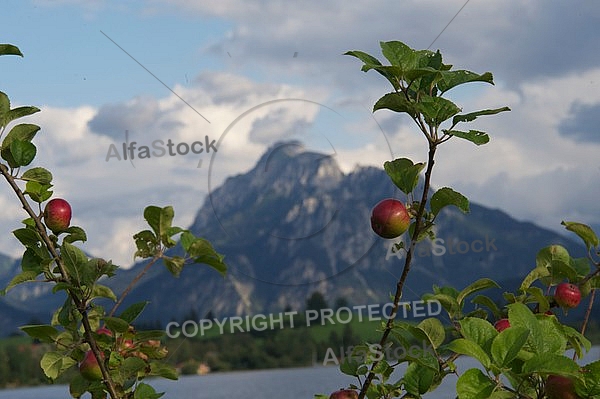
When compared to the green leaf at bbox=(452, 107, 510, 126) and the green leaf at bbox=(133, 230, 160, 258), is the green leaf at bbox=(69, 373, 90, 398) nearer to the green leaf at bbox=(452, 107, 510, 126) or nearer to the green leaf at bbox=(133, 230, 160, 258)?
the green leaf at bbox=(133, 230, 160, 258)

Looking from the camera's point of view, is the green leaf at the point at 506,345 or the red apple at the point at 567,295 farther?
the red apple at the point at 567,295

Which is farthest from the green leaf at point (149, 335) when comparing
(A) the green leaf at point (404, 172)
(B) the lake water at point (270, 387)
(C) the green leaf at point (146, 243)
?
(B) the lake water at point (270, 387)

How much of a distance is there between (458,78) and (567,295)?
0.81 metres

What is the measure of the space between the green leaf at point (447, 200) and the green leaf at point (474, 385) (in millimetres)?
383

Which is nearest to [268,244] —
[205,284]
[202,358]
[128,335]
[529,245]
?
[205,284]

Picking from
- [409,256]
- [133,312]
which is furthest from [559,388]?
[133,312]

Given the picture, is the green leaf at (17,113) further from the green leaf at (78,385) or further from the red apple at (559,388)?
the red apple at (559,388)

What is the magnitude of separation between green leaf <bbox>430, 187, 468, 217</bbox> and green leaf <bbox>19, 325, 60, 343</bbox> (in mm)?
988

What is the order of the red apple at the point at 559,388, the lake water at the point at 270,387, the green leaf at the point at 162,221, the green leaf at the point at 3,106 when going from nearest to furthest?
the red apple at the point at 559,388, the green leaf at the point at 3,106, the green leaf at the point at 162,221, the lake water at the point at 270,387

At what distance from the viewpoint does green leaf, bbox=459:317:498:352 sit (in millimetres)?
1495

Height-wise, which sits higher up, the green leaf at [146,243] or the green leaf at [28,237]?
the green leaf at [146,243]

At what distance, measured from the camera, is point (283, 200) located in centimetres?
10206

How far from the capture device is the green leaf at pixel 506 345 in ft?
4.64

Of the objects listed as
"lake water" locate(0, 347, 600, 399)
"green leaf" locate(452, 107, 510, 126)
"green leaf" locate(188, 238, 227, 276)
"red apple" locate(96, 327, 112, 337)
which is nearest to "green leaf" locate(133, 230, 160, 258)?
"green leaf" locate(188, 238, 227, 276)
